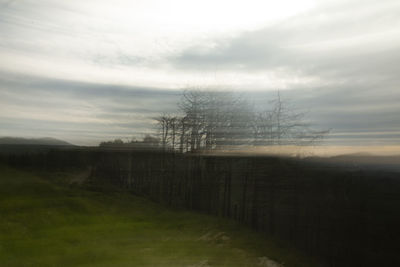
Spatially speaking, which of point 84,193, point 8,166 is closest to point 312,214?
point 84,193

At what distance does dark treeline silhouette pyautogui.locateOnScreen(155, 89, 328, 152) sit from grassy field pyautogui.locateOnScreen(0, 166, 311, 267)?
4.01 feet

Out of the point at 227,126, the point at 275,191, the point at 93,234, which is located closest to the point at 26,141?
the point at 93,234

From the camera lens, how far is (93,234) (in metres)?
3.94

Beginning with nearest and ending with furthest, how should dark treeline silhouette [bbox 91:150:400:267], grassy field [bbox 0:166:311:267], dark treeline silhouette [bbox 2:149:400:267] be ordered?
grassy field [bbox 0:166:311:267], dark treeline silhouette [bbox 2:149:400:267], dark treeline silhouette [bbox 91:150:400:267]

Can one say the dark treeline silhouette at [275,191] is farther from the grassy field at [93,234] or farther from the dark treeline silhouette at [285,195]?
the grassy field at [93,234]

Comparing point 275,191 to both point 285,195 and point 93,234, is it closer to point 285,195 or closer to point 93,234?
point 285,195

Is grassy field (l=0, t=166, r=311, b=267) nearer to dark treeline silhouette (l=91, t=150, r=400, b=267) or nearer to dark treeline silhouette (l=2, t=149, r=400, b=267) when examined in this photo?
dark treeline silhouette (l=2, t=149, r=400, b=267)

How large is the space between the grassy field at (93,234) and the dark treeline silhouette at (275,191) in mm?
276

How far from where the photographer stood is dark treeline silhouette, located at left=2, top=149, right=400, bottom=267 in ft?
14.3

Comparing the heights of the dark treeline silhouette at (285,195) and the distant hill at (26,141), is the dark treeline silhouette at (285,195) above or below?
below

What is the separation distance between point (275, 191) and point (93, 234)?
3.46 m

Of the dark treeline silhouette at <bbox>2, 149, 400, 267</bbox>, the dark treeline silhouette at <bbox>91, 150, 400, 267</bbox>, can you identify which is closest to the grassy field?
the dark treeline silhouette at <bbox>2, 149, 400, 267</bbox>

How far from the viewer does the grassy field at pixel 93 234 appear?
348cm

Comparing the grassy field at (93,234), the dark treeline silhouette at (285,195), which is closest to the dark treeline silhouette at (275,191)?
the dark treeline silhouette at (285,195)
